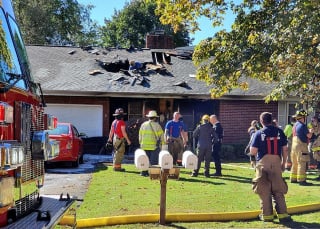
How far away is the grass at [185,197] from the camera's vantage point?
806 centimetres

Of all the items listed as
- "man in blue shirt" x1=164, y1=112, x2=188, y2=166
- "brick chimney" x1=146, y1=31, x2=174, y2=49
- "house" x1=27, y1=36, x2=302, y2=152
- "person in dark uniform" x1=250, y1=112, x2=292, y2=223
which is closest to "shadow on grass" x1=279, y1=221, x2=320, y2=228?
"person in dark uniform" x1=250, y1=112, x2=292, y2=223

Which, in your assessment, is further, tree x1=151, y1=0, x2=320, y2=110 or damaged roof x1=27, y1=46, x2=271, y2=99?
damaged roof x1=27, y1=46, x2=271, y2=99

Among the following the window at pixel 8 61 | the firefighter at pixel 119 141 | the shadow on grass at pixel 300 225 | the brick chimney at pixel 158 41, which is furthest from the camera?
the brick chimney at pixel 158 41

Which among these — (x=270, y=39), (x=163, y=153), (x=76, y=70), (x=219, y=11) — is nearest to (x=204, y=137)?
(x=219, y=11)

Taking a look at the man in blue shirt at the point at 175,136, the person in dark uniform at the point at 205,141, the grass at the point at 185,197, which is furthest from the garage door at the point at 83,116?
the person in dark uniform at the point at 205,141

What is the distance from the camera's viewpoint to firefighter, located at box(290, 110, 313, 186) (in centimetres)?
1225

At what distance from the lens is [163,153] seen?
782 cm

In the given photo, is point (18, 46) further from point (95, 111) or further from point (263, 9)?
point (95, 111)

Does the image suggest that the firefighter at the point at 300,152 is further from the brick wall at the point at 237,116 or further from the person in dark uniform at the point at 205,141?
the brick wall at the point at 237,116

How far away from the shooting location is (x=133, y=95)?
1984 centimetres

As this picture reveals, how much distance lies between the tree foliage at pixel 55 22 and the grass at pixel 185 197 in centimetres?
2521

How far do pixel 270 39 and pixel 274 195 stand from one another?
305 cm

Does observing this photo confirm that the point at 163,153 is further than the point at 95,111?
No

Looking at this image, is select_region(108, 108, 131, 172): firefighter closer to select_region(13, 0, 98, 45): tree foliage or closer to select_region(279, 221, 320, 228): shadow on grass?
select_region(279, 221, 320, 228): shadow on grass
